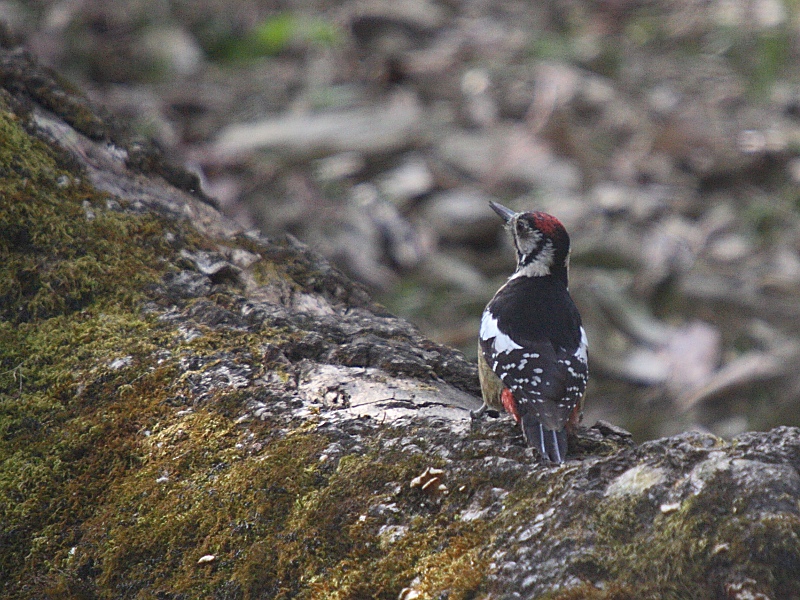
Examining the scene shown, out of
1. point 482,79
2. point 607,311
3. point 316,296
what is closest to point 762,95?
point 482,79

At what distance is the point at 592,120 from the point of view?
21.2 ft

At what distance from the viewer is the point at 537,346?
9.78 ft

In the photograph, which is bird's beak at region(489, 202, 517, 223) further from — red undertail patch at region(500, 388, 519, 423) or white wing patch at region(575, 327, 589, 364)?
red undertail patch at region(500, 388, 519, 423)

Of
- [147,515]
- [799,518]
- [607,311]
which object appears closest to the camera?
[799,518]

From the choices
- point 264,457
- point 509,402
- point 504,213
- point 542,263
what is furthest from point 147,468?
point 504,213

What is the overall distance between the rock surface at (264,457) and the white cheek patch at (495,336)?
23cm

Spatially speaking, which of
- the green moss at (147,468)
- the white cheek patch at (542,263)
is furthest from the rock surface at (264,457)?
the white cheek patch at (542,263)

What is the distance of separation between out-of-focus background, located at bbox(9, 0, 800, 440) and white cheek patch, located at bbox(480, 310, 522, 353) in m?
1.65

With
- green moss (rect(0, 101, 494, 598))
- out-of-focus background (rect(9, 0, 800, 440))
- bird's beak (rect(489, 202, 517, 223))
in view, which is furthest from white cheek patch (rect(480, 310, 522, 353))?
out-of-focus background (rect(9, 0, 800, 440))

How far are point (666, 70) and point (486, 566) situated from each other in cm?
607

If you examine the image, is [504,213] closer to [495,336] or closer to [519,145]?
[495,336]

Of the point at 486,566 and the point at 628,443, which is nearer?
the point at 486,566

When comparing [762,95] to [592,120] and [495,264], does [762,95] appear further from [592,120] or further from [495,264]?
[495,264]

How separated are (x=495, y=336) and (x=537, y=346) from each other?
169 millimetres
